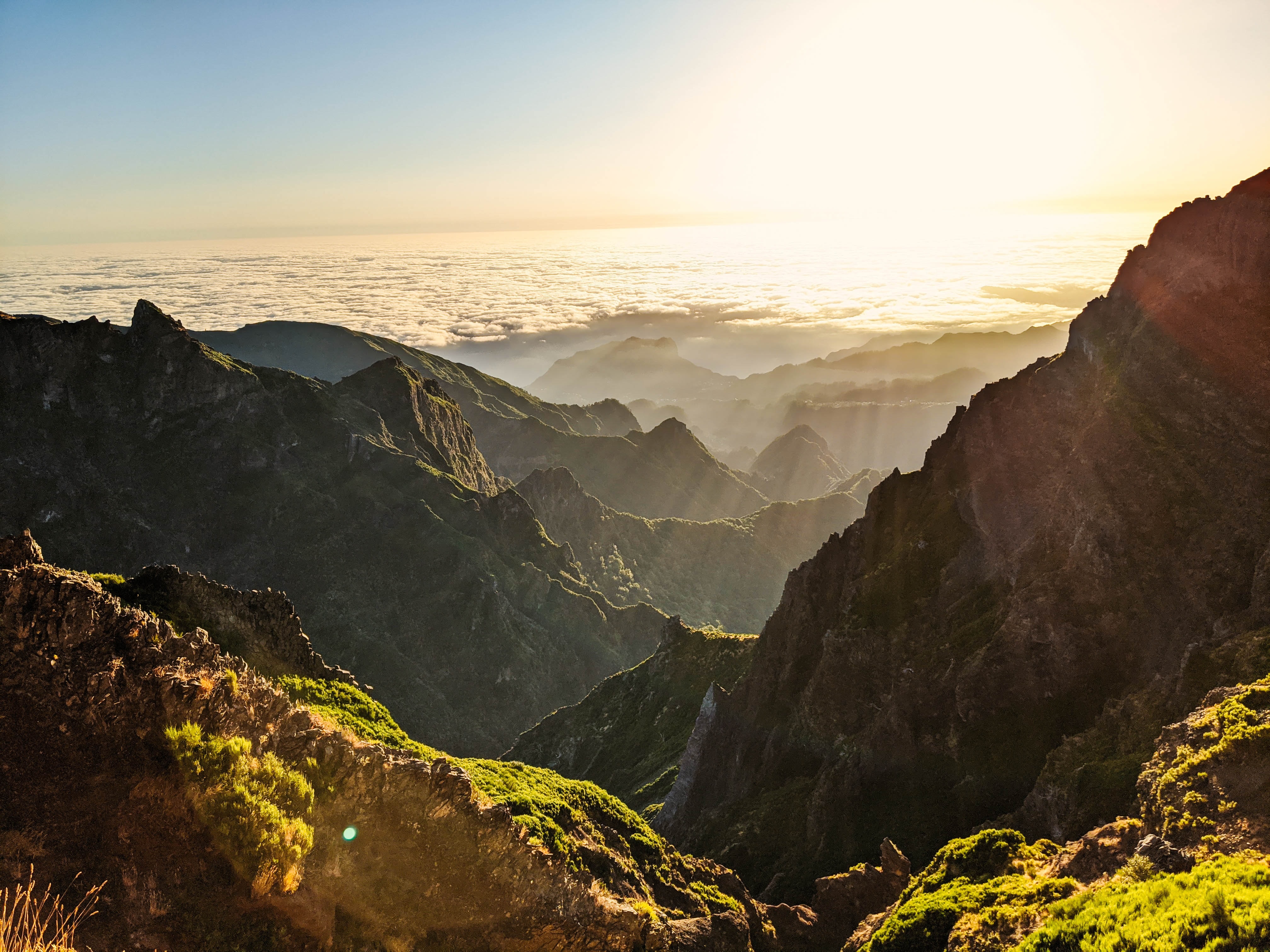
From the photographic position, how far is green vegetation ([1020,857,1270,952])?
13.7 m

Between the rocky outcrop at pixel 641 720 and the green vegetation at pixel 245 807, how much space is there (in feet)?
185

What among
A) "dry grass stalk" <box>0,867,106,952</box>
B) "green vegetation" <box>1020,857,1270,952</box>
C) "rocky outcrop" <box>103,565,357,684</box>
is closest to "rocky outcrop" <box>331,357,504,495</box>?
"rocky outcrop" <box>103,565,357,684</box>

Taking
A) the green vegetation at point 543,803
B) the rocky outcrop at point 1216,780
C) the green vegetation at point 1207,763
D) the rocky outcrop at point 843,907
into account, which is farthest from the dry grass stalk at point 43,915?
the rocky outcrop at point 843,907

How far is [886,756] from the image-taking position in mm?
42844

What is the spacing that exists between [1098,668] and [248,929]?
133 ft

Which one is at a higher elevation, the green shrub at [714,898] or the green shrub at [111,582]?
the green shrub at [111,582]

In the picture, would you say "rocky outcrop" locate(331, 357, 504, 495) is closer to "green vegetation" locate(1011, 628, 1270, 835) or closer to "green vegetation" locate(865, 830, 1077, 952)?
"green vegetation" locate(1011, 628, 1270, 835)

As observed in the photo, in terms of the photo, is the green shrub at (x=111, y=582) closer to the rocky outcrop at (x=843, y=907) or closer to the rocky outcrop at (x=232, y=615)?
the rocky outcrop at (x=232, y=615)

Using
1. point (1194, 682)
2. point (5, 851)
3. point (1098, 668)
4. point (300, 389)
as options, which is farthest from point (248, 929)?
point (300, 389)

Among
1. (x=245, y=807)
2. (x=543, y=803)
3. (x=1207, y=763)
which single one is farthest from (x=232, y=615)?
(x=1207, y=763)

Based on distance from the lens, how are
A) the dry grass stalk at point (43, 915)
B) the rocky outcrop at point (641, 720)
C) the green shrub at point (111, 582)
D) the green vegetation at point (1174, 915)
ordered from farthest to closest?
1. the rocky outcrop at point (641, 720)
2. the green shrub at point (111, 582)
3. the green vegetation at point (1174, 915)
4. the dry grass stalk at point (43, 915)

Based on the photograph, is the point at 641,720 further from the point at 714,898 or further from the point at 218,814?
the point at 218,814

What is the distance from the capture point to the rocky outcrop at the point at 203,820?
13930mm

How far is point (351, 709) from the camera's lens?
32.6 m
